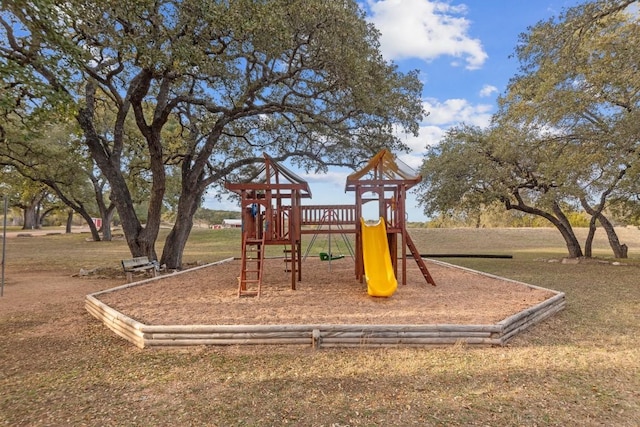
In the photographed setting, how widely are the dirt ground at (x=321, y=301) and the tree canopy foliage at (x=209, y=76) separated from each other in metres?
3.31

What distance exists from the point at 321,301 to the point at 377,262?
1503 millimetres

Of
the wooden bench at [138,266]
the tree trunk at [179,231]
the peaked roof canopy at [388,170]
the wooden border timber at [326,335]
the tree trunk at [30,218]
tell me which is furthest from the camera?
the tree trunk at [30,218]

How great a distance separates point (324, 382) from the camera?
11.8 ft

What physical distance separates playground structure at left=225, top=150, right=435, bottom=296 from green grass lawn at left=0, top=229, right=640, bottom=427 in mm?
3083

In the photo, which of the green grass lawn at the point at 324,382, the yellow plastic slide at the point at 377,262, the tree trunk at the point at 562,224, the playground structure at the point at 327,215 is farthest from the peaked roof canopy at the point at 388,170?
the tree trunk at the point at 562,224

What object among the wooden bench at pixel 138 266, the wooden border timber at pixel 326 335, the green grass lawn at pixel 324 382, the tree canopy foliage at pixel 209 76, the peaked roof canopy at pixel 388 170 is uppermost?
the tree canopy foliage at pixel 209 76

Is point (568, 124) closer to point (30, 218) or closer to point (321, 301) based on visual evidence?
point (321, 301)

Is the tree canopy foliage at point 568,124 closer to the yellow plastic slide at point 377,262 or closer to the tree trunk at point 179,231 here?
the yellow plastic slide at point 377,262

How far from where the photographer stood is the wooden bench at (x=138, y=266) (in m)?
9.23

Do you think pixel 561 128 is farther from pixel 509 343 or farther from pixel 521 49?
pixel 509 343

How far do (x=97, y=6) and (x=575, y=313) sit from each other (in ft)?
32.1

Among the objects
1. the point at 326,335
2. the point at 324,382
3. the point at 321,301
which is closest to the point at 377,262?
the point at 321,301

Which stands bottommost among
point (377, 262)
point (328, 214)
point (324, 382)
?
point (324, 382)

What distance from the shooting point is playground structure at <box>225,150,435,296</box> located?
7.77 metres
